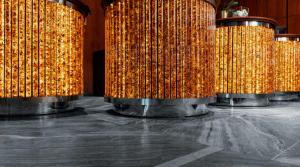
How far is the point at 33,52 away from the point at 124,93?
650 mm

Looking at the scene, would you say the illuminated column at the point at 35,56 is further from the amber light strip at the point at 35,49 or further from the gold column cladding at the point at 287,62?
the gold column cladding at the point at 287,62

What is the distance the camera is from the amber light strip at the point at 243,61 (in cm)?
271

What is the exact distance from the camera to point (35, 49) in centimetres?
174

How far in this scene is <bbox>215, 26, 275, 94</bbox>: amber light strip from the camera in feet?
8.90

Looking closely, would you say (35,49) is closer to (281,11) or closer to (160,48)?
(160,48)

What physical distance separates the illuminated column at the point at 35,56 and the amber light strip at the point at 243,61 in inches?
62.1

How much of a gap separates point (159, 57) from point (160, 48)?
0.06 meters

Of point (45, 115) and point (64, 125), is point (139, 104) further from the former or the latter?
point (45, 115)

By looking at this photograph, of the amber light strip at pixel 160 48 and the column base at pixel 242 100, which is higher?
the amber light strip at pixel 160 48

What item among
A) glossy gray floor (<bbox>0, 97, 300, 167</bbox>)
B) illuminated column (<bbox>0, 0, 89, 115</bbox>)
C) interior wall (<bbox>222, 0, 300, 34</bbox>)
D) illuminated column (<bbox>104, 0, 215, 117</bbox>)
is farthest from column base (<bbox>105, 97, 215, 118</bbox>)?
interior wall (<bbox>222, 0, 300, 34</bbox>)

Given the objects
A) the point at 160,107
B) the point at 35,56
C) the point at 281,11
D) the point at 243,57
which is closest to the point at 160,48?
the point at 160,107

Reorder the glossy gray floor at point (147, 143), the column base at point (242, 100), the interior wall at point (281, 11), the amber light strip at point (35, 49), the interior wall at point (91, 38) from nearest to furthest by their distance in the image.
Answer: the glossy gray floor at point (147, 143), the amber light strip at point (35, 49), the column base at point (242, 100), the interior wall at point (91, 38), the interior wall at point (281, 11)

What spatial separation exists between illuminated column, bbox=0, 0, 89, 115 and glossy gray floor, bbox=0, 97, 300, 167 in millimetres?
216

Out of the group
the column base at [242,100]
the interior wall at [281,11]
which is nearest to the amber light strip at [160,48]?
the column base at [242,100]
